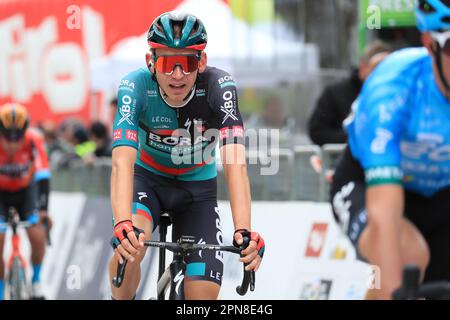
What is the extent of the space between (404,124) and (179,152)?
2378 millimetres

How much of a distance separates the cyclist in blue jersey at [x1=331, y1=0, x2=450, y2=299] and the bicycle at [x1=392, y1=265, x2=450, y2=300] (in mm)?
145

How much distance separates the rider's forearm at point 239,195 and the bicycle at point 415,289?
1.81 m

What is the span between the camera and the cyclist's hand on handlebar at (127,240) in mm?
5535

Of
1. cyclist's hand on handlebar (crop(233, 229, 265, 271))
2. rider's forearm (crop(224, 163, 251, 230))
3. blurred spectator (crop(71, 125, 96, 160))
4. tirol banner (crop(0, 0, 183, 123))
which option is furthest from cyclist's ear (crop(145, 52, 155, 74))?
tirol banner (crop(0, 0, 183, 123))

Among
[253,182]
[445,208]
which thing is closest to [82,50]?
[253,182]

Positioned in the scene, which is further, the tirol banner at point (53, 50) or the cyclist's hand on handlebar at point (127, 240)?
the tirol banner at point (53, 50)

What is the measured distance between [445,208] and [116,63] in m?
12.1

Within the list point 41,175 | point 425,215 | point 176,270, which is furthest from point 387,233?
point 41,175

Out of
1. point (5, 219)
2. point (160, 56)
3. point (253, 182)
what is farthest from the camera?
point (5, 219)

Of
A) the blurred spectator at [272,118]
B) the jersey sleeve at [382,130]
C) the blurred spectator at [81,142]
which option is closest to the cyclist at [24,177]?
the blurred spectator at [272,118]

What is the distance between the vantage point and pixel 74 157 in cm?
1628

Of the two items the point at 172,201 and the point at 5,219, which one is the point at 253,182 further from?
the point at 172,201

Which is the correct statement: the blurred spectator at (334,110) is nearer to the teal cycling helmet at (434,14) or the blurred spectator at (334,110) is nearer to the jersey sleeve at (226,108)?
the jersey sleeve at (226,108)

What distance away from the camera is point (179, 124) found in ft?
21.4
